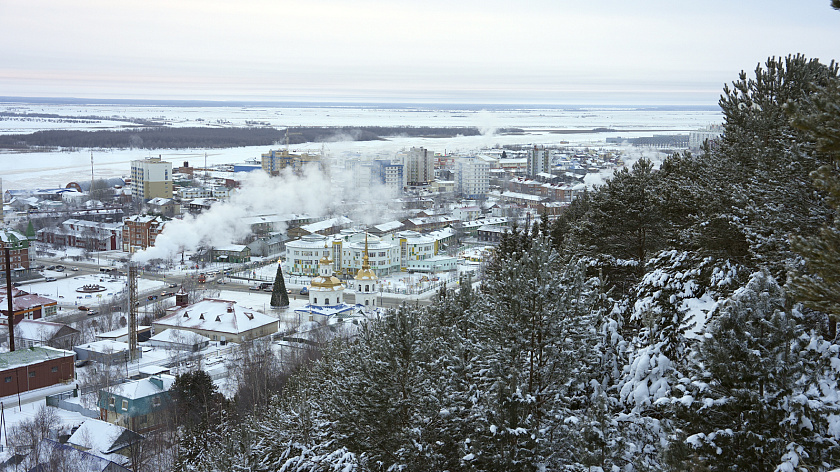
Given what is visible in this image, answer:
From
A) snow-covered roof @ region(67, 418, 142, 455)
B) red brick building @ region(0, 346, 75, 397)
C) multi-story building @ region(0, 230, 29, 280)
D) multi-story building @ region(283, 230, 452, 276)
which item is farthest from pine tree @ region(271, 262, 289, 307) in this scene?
snow-covered roof @ region(67, 418, 142, 455)

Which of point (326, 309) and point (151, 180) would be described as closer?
point (326, 309)

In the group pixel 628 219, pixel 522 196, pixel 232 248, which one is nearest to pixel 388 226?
pixel 232 248

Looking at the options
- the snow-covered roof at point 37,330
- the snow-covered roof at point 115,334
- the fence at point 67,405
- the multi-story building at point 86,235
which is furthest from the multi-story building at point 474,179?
the fence at point 67,405

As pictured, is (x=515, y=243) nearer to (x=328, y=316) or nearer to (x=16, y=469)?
(x=16, y=469)

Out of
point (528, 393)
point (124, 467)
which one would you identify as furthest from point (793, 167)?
point (124, 467)

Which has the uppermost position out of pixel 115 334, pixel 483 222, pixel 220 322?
pixel 483 222

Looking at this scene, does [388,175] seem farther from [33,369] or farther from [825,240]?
[825,240]

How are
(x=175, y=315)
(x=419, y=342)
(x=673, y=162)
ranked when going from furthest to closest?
(x=175, y=315)
(x=673, y=162)
(x=419, y=342)
